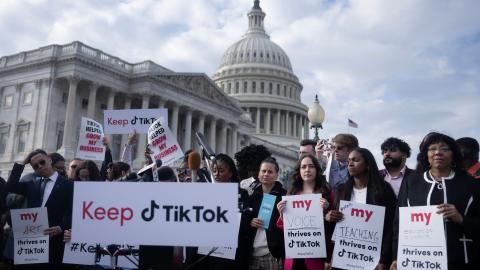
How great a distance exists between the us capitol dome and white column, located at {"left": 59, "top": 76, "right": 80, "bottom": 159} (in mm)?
53435

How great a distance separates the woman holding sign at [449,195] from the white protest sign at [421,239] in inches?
5.5

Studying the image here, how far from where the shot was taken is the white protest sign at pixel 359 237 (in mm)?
5613

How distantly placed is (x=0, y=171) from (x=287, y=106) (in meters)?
64.1

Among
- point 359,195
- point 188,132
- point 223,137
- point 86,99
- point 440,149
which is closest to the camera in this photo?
point 440,149

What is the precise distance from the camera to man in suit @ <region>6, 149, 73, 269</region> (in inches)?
280

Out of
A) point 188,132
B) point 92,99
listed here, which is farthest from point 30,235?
point 188,132

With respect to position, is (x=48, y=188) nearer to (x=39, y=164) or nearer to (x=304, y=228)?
(x=39, y=164)

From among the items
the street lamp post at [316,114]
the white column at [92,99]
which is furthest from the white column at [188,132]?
the street lamp post at [316,114]

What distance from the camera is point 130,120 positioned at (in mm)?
9867

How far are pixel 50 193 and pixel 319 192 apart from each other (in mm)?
3740

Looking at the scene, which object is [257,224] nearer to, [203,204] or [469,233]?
[203,204]

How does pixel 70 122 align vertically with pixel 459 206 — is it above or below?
above

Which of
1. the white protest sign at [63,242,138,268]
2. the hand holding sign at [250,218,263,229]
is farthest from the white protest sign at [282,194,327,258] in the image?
the white protest sign at [63,242,138,268]

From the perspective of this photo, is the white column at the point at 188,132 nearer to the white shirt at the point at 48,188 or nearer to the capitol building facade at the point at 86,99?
the capitol building facade at the point at 86,99
